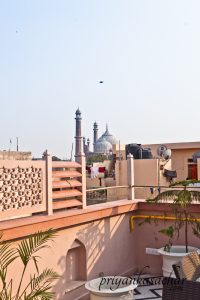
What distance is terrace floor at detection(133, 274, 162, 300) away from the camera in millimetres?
6871

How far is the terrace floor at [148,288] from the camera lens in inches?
271

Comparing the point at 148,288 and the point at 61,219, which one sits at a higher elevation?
the point at 61,219

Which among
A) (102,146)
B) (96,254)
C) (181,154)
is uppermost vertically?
(102,146)

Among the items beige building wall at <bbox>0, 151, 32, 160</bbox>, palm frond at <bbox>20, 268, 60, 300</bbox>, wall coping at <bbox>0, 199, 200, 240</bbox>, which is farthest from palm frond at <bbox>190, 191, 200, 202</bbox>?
beige building wall at <bbox>0, 151, 32, 160</bbox>

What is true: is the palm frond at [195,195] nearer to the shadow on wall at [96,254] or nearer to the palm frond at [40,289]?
the shadow on wall at [96,254]

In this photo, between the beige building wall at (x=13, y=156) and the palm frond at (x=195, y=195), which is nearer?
the palm frond at (x=195, y=195)

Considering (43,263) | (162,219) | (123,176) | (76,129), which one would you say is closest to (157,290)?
(162,219)

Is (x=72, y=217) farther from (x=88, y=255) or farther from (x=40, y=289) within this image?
(x=40, y=289)

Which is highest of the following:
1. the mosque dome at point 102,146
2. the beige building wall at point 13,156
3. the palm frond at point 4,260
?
the mosque dome at point 102,146

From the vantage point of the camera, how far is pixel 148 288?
7.38m

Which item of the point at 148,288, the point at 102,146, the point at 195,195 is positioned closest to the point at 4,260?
the point at 148,288

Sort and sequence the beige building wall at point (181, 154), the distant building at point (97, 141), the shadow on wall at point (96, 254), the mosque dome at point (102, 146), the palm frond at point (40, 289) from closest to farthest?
the palm frond at point (40, 289)
the shadow on wall at point (96, 254)
the beige building wall at point (181, 154)
the distant building at point (97, 141)
the mosque dome at point (102, 146)

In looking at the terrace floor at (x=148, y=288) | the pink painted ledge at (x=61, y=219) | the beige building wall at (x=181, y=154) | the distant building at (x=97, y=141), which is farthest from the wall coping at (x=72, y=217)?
the distant building at (x=97, y=141)

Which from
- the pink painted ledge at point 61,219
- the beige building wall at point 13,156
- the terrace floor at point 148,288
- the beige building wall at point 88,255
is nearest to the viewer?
Result: the pink painted ledge at point 61,219
